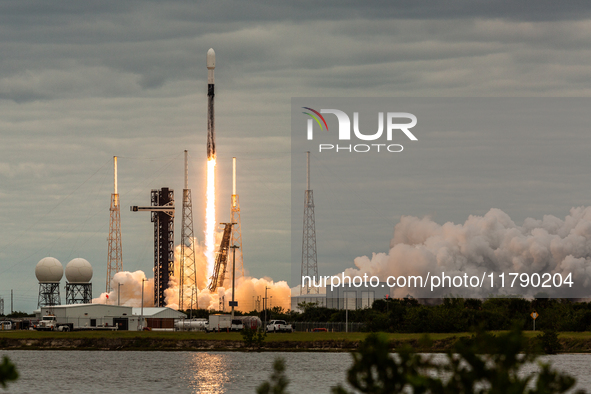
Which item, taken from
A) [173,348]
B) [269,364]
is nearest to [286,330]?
[173,348]

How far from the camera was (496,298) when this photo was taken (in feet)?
401

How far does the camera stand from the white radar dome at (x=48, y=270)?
148000mm

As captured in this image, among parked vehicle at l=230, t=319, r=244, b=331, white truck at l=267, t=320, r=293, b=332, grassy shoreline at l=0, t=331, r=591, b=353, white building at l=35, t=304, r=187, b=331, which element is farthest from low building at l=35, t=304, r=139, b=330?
white truck at l=267, t=320, r=293, b=332

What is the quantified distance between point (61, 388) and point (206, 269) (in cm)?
9001

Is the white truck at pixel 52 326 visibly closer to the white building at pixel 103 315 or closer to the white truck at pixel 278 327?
the white building at pixel 103 315

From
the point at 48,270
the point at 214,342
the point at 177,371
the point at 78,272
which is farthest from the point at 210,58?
the point at 177,371

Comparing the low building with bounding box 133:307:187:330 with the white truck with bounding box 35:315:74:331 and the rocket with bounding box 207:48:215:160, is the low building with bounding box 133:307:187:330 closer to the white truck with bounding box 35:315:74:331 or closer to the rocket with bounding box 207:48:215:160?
the white truck with bounding box 35:315:74:331

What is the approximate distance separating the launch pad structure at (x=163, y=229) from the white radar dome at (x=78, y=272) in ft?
51.8

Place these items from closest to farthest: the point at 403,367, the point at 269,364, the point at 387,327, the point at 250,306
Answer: the point at 403,367
the point at 269,364
the point at 387,327
the point at 250,306

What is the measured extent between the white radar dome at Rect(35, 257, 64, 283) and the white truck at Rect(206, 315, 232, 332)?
184ft

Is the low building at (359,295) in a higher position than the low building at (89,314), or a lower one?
higher

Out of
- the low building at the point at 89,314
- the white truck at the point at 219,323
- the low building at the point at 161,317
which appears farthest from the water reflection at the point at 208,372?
the low building at the point at 89,314

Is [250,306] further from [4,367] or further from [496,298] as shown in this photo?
[4,367]

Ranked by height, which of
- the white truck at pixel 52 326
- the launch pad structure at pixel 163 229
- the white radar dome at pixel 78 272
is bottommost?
the white truck at pixel 52 326
